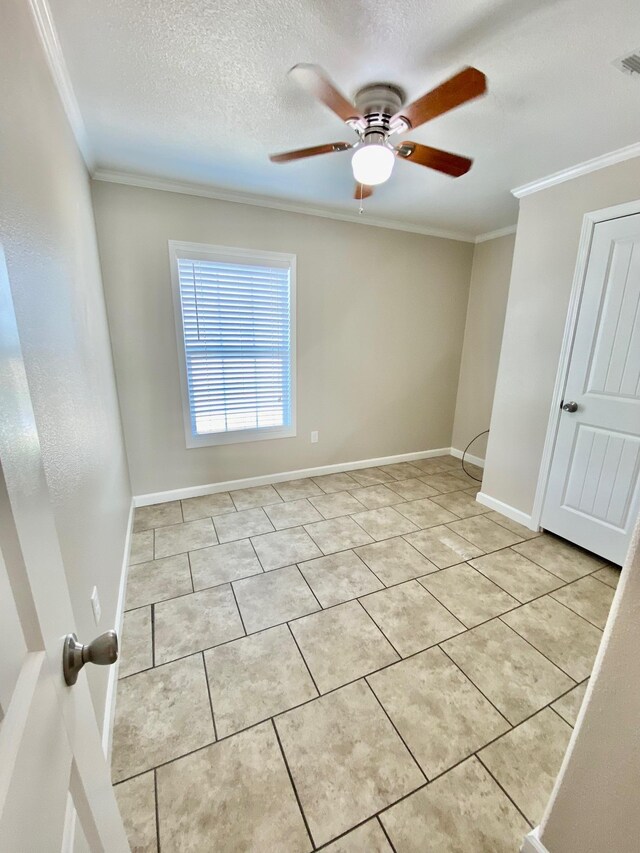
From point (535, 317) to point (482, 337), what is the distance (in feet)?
4.36

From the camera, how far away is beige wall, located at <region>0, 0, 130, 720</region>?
899 mm

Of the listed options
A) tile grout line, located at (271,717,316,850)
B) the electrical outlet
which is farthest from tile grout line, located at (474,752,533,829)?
the electrical outlet

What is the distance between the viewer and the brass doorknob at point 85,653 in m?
0.53

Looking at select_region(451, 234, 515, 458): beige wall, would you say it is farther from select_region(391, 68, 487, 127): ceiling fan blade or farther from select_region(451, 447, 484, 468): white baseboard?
select_region(391, 68, 487, 127): ceiling fan blade

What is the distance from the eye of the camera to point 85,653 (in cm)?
56

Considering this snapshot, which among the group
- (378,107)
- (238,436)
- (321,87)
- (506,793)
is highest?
(378,107)

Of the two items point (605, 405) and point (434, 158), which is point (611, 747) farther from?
point (434, 158)

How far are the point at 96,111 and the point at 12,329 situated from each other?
2.08 m

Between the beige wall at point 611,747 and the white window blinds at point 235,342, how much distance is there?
279 centimetres

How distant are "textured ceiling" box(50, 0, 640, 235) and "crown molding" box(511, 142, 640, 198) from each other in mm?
56

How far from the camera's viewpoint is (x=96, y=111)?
1759 millimetres

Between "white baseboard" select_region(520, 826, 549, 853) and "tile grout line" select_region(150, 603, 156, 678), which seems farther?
"tile grout line" select_region(150, 603, 156, 678)

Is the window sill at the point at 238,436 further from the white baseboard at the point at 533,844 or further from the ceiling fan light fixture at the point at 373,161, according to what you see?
the white baseboard at the point at 533,844

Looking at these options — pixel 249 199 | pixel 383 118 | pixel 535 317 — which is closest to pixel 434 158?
pixel 383 118
